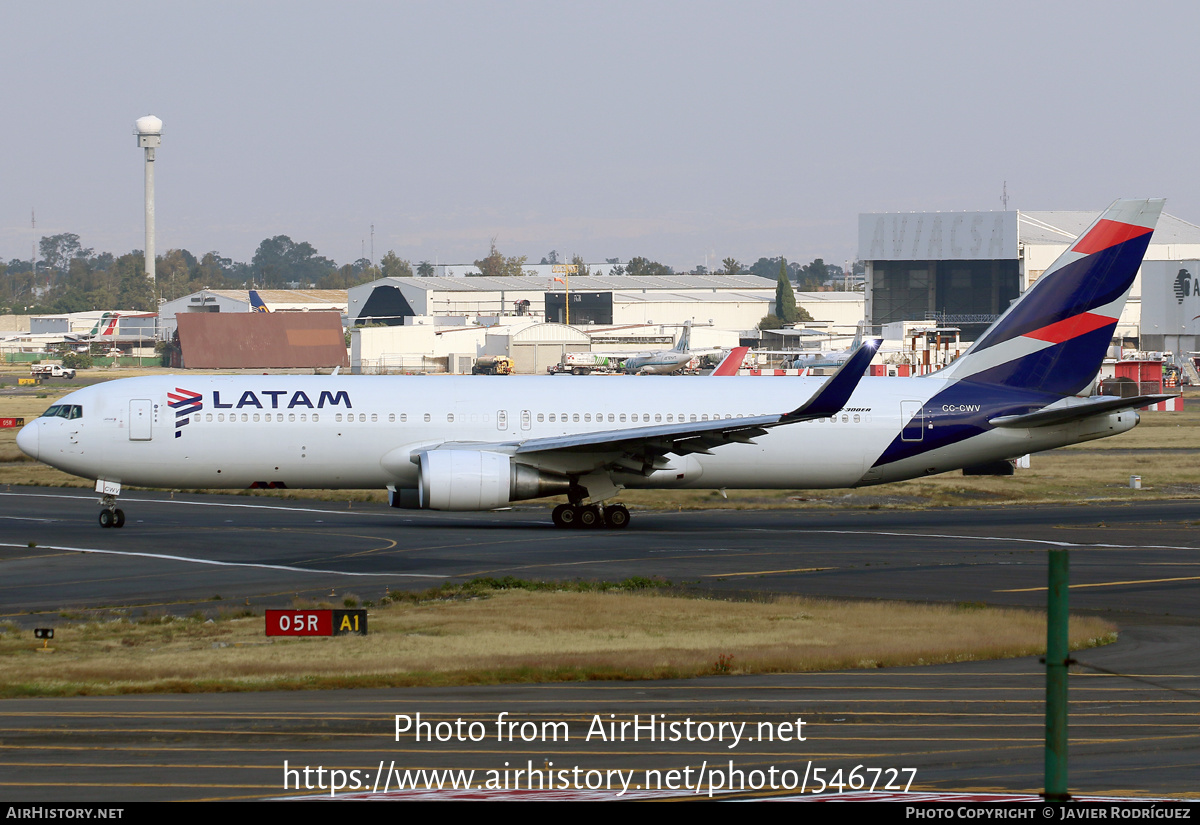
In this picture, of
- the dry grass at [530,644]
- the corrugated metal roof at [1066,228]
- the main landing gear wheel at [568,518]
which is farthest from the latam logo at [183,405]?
the corrugated metal roof at [1066,228]

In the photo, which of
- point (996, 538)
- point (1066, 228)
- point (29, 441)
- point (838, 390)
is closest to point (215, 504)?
point (29, 441)

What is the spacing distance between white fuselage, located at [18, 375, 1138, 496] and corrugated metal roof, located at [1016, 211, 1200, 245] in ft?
432

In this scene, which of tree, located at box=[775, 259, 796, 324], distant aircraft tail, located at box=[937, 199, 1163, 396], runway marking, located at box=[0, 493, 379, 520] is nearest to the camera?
distant aircraft tail, located at box=[937, 199, 1163, 396]

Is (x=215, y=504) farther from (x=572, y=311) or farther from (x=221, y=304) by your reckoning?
(x=572, y=311)

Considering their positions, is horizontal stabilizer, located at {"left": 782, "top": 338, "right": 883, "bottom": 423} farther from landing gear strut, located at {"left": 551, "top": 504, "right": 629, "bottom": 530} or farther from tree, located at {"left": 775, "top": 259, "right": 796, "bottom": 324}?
tree, located at {"left": 775, "top": 259, "right": 796, "bottom": 324}

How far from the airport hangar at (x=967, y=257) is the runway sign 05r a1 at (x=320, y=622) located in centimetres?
13912

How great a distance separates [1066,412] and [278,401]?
21.8 m

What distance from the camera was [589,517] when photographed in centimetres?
3550

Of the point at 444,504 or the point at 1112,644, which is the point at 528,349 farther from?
the point at 1112,644

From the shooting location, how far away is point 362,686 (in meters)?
16.1

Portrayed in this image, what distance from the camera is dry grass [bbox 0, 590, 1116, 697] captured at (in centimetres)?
1656

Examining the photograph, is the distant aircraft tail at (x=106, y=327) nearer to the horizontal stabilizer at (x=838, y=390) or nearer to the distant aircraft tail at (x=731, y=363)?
the distant aircraft tail at (x=731, y=363)

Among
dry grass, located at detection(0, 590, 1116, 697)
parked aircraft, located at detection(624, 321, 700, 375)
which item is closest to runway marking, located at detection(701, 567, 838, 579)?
dry grass, located at detection(0, 590, 1116, 697)
